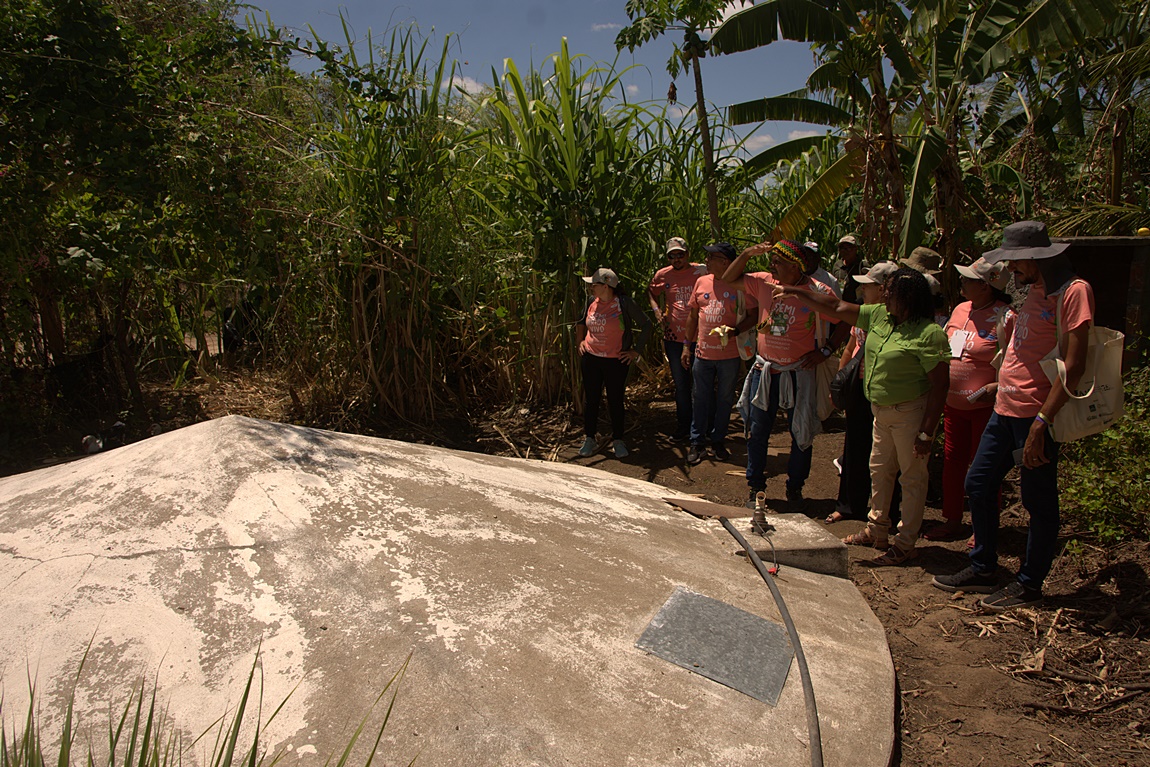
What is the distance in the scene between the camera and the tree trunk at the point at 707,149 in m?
7.05

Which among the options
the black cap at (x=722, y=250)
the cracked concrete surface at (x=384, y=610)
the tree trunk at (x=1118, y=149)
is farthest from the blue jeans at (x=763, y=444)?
the tree trunk at (x=1118, y=149)

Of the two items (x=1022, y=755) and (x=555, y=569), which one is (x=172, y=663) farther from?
(x=1022, y=755)

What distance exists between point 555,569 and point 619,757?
0.80m

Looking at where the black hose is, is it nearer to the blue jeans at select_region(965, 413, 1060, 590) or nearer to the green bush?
the blue jeans at select_region(965, 413, 1060, 590)

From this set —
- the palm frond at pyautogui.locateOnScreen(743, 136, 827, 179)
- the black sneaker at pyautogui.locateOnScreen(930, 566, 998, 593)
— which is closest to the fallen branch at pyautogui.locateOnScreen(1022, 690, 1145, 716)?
the black sneaker at pyautogui.locateOnScreen(930, 566, 998, 593)

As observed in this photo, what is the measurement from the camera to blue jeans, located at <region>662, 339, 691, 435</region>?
602 cm

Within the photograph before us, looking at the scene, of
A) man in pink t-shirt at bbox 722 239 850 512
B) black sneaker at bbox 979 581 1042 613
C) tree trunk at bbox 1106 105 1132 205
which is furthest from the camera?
tree trunk at bbox 1106 105 1132 205

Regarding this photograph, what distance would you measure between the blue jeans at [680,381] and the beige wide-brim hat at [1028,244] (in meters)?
2.97

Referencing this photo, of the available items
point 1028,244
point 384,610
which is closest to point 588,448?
point 1028,244

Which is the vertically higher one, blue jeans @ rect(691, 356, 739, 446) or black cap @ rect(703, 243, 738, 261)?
black cap @ rect(703, 243, 738, 261)

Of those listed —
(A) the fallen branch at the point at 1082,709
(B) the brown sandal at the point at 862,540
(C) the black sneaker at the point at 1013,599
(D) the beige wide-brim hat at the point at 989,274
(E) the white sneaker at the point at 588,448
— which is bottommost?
(A) the fallen branch at the point at 1082,709

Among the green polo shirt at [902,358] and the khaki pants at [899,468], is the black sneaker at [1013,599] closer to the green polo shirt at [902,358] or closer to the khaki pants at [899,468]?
the khaki pants at [899,468]

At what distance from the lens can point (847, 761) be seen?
227 centimetres

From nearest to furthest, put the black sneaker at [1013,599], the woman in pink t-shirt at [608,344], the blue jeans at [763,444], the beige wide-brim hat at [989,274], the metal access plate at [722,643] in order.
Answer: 1. the metal access plate at [722,643]
2. the black sneaker at [1013,599]
3. the beige wide-brim hat at [989,274]
4. the blue jeans at [763,444]
5. the woman in pink t-shirt at [608,344]
